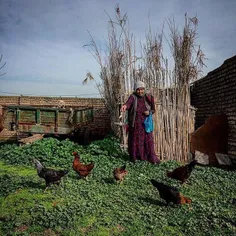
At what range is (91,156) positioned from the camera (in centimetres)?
695

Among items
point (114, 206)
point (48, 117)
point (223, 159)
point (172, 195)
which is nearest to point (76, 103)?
point (48, 117)

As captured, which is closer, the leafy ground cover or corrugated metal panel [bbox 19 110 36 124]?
the leafy ground cover

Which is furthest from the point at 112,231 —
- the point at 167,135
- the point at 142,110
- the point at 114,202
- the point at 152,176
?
the point at 167,135

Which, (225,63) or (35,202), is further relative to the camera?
(225,63)

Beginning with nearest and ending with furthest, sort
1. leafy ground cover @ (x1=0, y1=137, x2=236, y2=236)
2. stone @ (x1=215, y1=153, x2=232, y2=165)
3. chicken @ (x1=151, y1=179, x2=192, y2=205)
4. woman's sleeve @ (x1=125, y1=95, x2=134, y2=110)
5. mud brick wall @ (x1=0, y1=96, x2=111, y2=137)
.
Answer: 1. leafy ground cover @ (x1=0, y1=137, x2=236, y2=236)
2. chicken @ (x1=151, y1=179, x2=192, y2=205)
3. woman's sleeve @ (x1=125, y1=95, x2=134, y2=110)
4. stone @ (x1=215, y1=153, x2=232, y2=165)
5. mud brick wall @ (x1=0, y1=96, x2=111, y2=137)

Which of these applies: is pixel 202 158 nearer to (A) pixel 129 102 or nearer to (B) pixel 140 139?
(B) pixel 140 139

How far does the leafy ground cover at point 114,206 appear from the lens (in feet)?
9.75

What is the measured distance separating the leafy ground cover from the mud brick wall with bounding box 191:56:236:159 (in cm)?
187

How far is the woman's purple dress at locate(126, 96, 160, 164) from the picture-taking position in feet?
21.4

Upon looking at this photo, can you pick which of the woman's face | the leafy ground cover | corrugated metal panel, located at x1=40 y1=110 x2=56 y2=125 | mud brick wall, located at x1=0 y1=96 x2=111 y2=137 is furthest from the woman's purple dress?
mud brick wall, located at x1=0 y1=96 x2=111 y2=137

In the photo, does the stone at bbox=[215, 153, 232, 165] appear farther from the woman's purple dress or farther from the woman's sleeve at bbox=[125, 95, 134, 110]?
the woman's sleeve at bbox=[125, 95, 134, 110]

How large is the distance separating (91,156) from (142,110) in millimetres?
1915

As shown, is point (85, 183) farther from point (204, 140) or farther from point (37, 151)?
point (204, 140)

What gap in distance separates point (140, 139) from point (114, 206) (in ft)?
10.1
